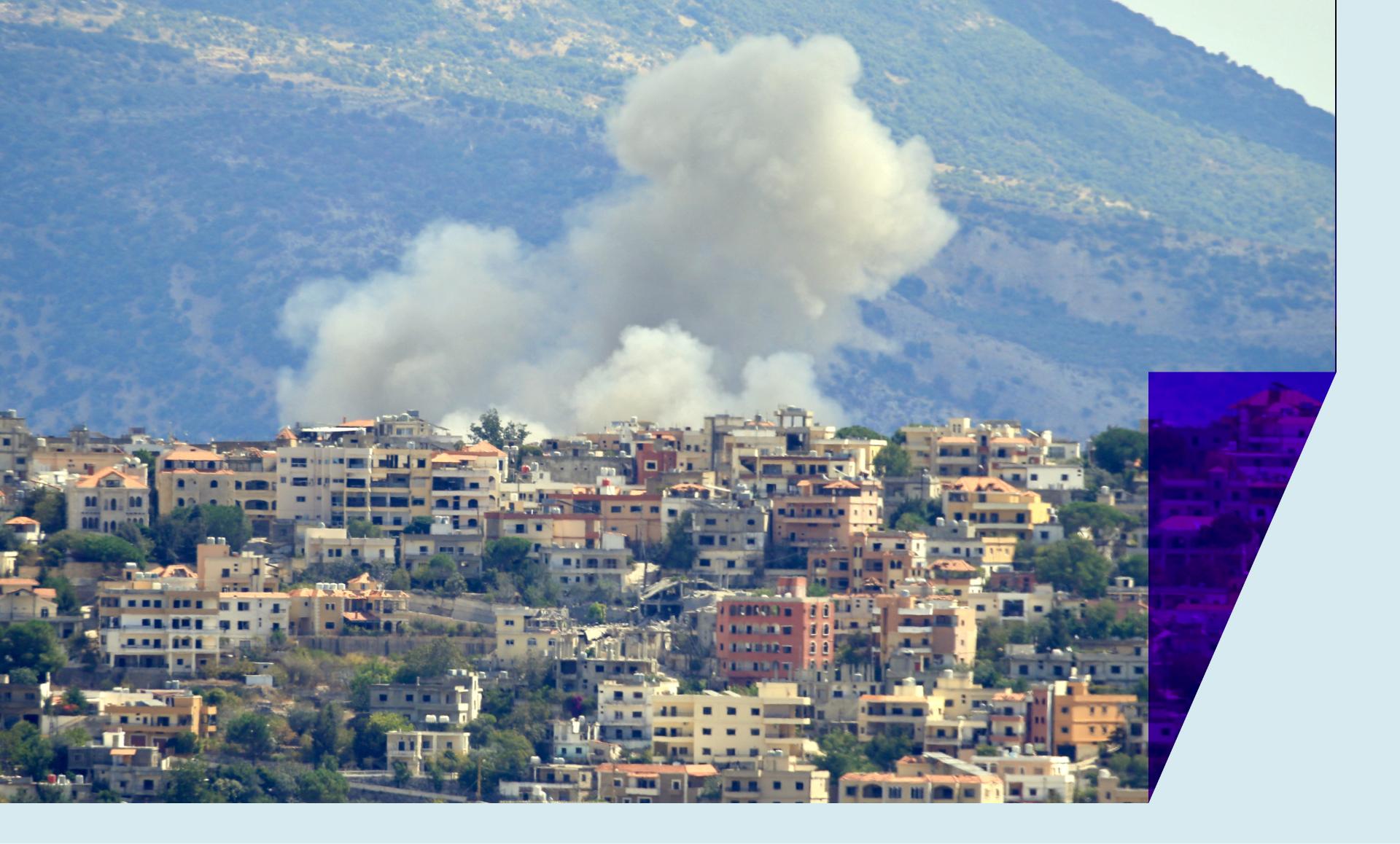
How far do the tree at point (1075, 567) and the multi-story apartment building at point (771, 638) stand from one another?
299 centimetres

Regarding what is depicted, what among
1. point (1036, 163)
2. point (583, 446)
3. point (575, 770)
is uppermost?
point (1036, 163)

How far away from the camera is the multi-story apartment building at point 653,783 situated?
3891 cm

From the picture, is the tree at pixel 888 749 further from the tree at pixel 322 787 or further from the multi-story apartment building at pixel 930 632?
the tree at pixel 322 787

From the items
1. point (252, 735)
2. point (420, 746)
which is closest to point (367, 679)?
point (252, 735)

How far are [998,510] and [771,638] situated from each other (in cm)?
773

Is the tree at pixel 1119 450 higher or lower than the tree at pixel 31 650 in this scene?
higher

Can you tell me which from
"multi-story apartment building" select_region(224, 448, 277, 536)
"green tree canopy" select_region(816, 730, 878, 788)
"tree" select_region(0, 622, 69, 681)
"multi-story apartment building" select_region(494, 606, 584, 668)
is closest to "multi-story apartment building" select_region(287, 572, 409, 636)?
"multi-story apartment building" select_region(494, 606, 584, 668)

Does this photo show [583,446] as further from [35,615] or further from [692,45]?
[692,45]

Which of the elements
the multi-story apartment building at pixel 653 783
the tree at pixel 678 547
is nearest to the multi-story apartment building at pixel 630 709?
the multi-story apartment building at pixel 653 783

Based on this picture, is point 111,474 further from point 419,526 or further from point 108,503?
point 419,526

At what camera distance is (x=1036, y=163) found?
9094 centimetres

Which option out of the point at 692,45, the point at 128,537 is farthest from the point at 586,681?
the point at 692,45

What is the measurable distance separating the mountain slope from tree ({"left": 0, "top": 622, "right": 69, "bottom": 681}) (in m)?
28.0

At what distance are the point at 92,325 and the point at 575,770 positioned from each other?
141 ft
